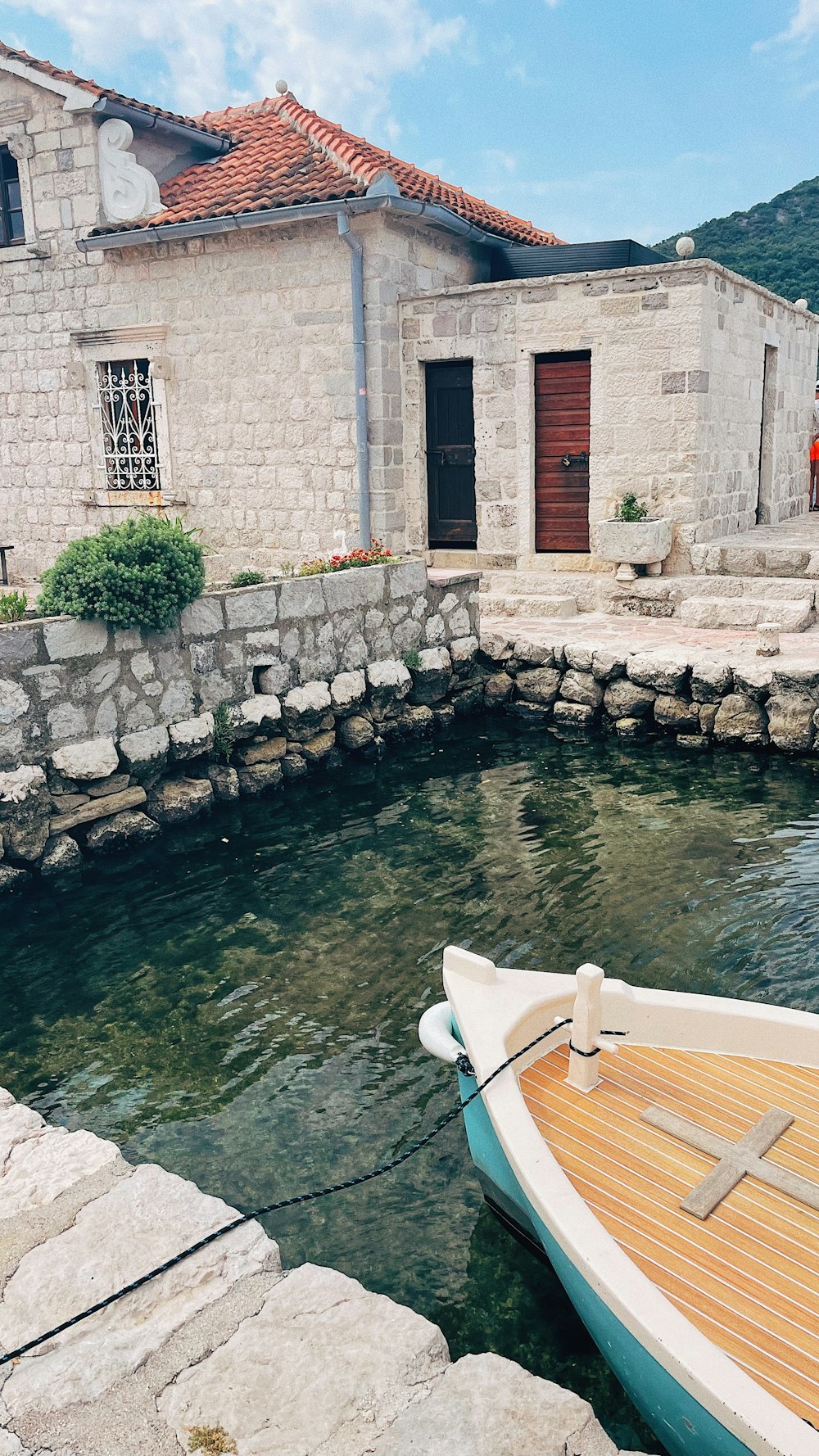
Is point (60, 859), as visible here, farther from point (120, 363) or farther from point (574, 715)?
point (120, 363)

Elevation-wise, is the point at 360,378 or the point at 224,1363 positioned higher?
the point at 360,378

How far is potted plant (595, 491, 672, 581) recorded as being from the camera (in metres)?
10.8

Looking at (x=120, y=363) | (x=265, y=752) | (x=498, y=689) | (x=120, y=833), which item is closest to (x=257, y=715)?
(x=265, y=752)

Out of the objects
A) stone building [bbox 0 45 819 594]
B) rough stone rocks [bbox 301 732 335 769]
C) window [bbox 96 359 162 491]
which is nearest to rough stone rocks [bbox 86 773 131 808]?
rough stone rocks [bbox 301 732 335 769]

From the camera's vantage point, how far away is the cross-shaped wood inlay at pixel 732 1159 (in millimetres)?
3047

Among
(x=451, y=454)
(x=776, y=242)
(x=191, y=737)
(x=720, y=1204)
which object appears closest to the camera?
(x=720, y=1204)

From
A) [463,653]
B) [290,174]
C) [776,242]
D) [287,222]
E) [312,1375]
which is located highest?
[776,242]

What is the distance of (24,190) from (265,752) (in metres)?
8.86

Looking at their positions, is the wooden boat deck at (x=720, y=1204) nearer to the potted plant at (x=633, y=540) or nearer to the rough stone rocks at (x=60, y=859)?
the rough stone rocks at (x=60, y=859)

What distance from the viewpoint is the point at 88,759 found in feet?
22.5

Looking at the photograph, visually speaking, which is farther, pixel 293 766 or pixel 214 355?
pixel 214 355

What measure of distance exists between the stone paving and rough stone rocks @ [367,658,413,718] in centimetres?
633

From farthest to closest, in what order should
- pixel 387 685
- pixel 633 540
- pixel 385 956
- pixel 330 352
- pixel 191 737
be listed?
pixel 330 352 → pixel 633 540 → pixel 387 685 → pixel 191 737 → pixel 385 956

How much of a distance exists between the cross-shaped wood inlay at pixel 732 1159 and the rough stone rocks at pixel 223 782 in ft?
16.1
